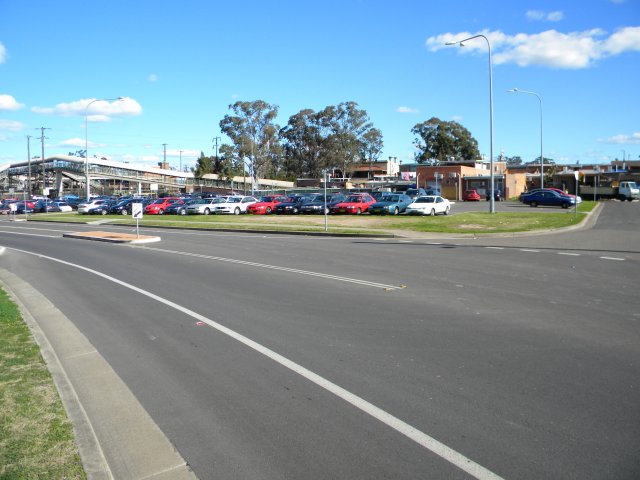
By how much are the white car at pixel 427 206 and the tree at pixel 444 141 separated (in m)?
78.2

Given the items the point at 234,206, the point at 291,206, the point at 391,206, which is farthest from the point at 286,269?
the point at 234,206

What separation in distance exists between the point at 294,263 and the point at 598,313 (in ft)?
28.2

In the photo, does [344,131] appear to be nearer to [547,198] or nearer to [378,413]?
[547,198]

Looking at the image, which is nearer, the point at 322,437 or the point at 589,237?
the point at 322,437

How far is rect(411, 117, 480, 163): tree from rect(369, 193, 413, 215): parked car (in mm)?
76833

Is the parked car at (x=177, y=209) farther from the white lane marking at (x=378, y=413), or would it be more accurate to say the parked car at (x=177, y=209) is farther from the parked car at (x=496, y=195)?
the white lane marking at (x=378, y=413)

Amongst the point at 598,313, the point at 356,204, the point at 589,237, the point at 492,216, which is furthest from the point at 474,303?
the point at 356,204

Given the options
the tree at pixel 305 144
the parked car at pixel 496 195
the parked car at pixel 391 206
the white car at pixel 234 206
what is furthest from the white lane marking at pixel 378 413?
the tree at pixel 305 144

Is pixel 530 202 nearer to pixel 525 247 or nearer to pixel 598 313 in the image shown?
pixel 525 247

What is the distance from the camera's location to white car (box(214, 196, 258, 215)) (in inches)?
1826

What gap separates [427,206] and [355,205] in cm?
593

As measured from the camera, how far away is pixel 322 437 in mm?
4391

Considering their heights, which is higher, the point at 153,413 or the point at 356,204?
the point at 356,204

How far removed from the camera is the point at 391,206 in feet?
131
